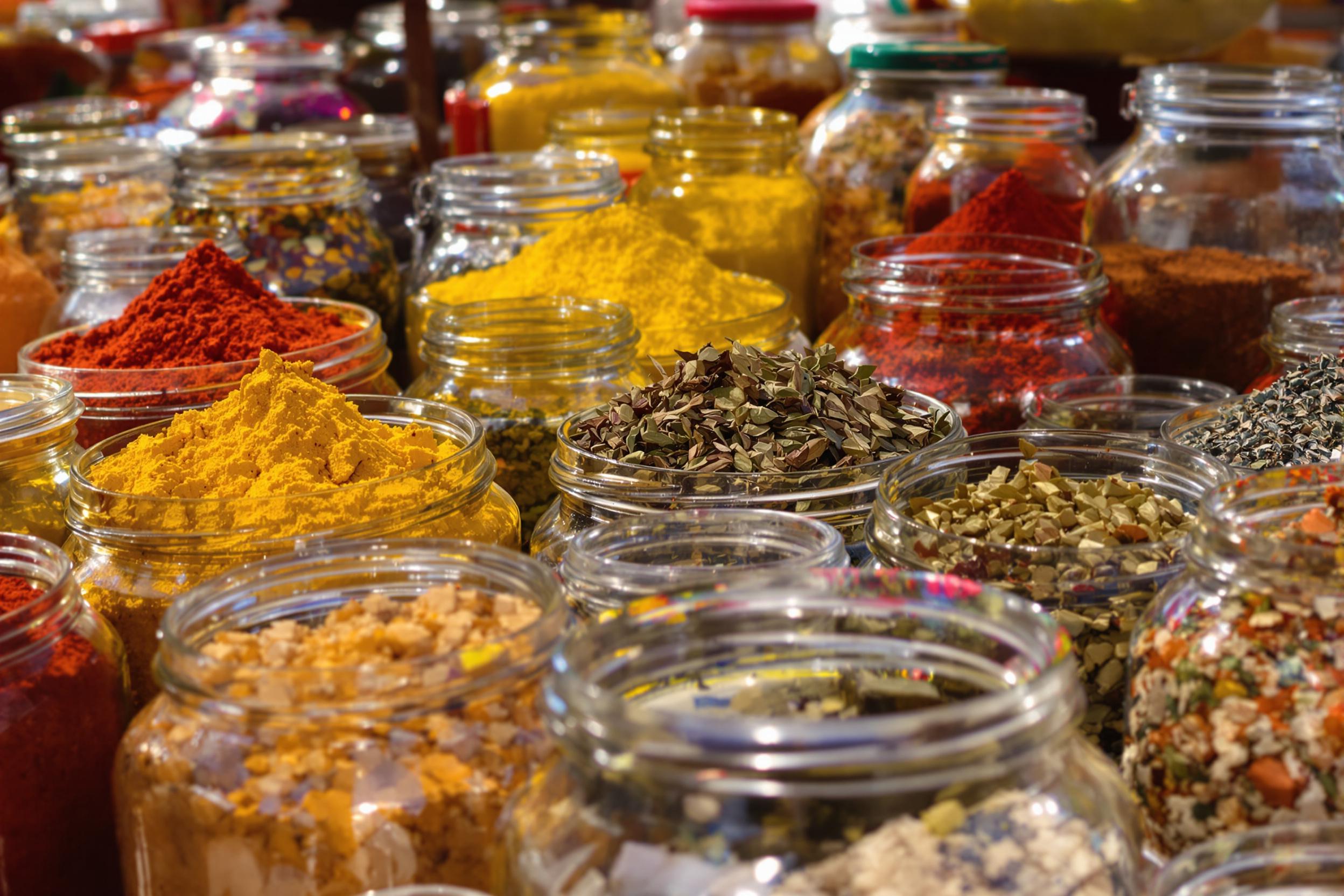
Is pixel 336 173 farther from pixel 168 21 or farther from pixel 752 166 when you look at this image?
pixel 168 21

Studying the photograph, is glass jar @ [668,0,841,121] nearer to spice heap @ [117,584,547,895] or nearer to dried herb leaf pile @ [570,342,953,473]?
dried herb leaf pile @ [570,342,953,473]

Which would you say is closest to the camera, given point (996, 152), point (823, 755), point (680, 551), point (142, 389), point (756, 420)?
point (823, 755)

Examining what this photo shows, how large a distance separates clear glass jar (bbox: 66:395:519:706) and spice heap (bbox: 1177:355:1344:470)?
2.48 feet

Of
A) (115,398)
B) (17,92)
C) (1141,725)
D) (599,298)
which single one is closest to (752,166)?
(599,298)

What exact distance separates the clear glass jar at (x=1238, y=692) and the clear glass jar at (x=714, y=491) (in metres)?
0.33

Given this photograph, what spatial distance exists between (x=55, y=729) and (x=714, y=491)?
1.94ft

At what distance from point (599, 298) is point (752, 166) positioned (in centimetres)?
55

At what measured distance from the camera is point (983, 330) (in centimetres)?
162

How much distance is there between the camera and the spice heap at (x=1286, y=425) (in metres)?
1.24

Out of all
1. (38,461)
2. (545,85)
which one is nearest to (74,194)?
(545,85)

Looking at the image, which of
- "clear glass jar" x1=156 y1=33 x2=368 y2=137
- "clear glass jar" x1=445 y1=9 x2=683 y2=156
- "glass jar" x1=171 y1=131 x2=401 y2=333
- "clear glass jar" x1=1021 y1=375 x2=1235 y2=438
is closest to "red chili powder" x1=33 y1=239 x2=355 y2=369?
"glass jar" x1=171 y1=131 x2=401 y2=333

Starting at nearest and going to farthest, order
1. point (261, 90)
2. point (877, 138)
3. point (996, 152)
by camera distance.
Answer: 1. point (996, 152)
2. point (877, 138)
3. point (261, 90)

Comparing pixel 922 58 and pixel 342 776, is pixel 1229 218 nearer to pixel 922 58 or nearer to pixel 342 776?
pixel 922 58

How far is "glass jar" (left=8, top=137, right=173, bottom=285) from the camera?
2361mm
